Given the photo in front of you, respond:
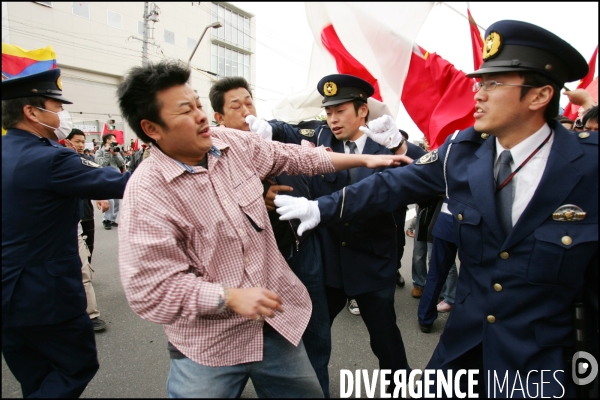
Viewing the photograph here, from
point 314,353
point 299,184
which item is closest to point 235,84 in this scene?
point 299,184

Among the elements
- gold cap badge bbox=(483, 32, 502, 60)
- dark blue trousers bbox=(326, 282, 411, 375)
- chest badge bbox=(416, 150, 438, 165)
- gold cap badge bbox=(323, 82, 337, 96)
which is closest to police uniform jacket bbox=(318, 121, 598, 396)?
chest badge bbox=(416, 150, 438, 165)

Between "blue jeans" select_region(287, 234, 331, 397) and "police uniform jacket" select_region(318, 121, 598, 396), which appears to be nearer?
"police uniform jacket" select_region(318, 121, 598, 396)

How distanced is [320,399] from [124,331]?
258 cm

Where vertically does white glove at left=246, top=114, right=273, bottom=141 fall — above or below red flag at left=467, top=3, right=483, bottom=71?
below

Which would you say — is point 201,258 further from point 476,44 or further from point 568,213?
point 476,44

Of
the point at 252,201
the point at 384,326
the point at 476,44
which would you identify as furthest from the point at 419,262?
the point at 252,201

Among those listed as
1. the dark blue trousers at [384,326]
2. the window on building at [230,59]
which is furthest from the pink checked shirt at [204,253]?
the window on building at [230,59]

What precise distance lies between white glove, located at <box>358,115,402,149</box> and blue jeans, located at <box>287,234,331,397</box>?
75 cm

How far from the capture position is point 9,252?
194 centimetres

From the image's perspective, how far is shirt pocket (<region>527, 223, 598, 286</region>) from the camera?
134 centimetres

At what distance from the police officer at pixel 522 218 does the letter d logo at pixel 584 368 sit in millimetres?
31

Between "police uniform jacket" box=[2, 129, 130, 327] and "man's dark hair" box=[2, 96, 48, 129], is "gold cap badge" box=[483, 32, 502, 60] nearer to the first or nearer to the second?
"police uniform jacket" box=[2, 129, 130, 327]

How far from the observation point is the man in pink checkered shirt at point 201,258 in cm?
128

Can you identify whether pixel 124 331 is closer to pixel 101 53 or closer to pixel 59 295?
pixel 59 295
